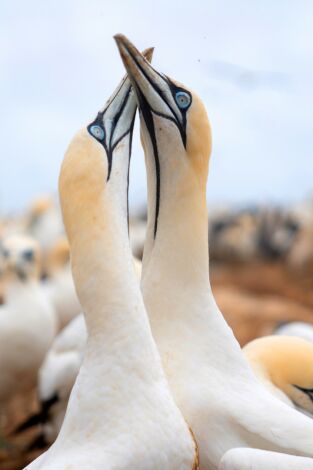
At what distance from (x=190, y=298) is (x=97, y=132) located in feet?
2.78

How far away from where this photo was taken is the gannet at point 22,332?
891 centimetres

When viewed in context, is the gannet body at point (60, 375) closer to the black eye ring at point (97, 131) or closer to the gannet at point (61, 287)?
the black eye ring at point (97, 131)

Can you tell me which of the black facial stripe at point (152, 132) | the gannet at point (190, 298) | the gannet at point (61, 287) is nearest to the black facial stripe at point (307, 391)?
the gannet at point (190, 298)

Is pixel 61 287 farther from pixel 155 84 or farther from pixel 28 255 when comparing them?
pixel 155 84

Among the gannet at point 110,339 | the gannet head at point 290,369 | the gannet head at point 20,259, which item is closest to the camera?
the gannet at point 110,339

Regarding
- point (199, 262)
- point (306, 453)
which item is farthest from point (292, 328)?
point (306, 453)

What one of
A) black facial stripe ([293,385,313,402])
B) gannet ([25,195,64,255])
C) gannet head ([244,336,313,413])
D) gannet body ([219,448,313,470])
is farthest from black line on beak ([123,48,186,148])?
gannet ([25,195,64,255])

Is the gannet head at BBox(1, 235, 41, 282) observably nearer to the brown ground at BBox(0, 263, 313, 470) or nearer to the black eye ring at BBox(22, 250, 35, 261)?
the black eye ring at BBox(22, 250, 35, 261)

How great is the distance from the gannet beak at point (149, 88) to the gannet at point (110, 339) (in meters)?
0.11

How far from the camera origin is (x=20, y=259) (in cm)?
1063

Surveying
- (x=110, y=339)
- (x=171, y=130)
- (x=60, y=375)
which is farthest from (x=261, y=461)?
(x=60, y=375)

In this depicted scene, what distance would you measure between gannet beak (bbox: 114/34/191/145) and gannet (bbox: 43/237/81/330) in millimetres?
7363

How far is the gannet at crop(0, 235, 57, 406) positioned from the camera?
8.91 metres

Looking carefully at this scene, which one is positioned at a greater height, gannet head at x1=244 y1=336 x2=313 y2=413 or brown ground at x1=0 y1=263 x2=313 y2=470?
gannet head at x1=244 y1=336 x2=313 y2=413
